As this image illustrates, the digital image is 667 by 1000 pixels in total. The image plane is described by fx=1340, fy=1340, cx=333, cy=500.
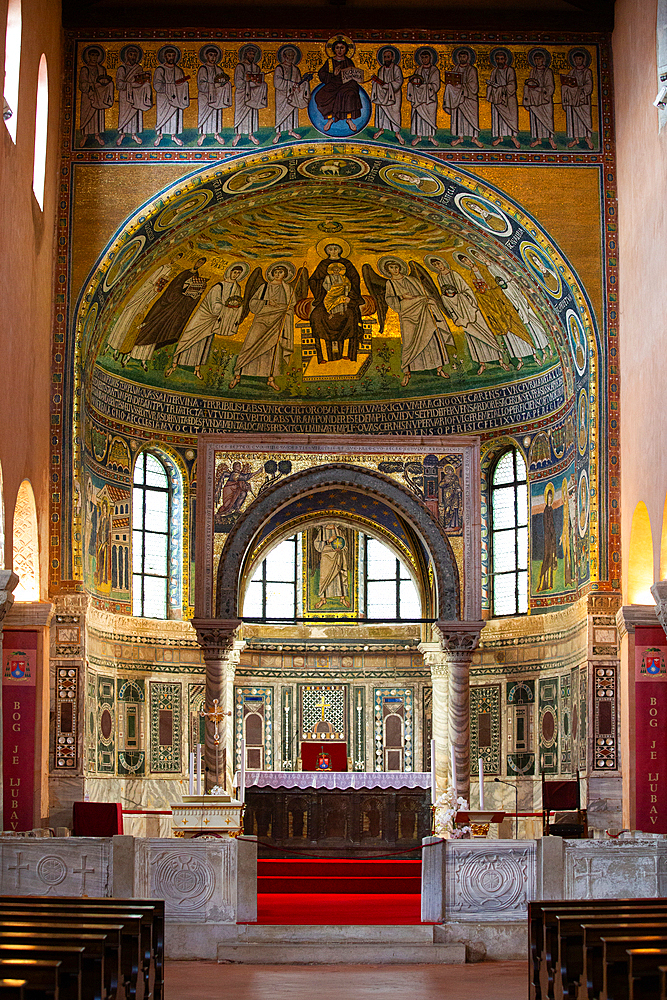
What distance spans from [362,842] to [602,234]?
1146cm

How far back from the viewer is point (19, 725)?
21234mm

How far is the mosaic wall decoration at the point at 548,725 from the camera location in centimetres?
2531

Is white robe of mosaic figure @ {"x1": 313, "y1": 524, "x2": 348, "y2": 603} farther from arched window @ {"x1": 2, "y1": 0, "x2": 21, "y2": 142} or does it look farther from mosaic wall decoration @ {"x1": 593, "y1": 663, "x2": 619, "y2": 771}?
arched window @ {"x1": 2, "y1": 0, "x2": 21, "y2": 142}

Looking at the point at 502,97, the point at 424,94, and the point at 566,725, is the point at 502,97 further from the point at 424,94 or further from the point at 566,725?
the point at 566,725

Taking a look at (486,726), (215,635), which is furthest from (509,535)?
(215,635)

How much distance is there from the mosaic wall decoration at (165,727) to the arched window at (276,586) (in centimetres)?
342

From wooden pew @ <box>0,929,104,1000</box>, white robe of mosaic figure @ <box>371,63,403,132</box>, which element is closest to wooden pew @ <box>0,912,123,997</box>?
wooden pew @ <box>0,929,104,1000</box>

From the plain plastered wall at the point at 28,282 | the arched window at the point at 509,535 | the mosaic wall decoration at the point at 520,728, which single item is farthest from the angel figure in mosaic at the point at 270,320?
the mosaic wall decoration at the point at 520,728

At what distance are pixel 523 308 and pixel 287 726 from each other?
1017cm

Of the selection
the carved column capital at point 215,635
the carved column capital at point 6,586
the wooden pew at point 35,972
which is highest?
the carved column capital at point 6,586

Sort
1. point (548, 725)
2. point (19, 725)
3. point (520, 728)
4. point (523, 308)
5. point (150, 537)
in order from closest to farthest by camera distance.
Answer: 1. point (19, 725)
2. point (548, 725)
3. point (523, 308)
4. point (520, 728)
5. point (150, 537)

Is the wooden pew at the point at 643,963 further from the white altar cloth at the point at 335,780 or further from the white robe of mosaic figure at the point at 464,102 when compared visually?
the white robe of mosaic figure at the point at 464,102

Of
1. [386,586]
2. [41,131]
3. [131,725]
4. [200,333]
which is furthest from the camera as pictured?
[386,586]

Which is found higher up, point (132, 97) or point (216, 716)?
point (132, 97)
